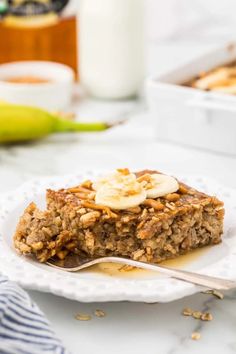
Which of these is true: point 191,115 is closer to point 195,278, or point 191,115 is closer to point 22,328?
point 195,278

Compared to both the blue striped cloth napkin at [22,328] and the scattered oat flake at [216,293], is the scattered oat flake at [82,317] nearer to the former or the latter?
the blue striped cloth napkin at [22,328]

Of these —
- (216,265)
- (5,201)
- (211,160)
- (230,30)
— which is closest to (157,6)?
(230,30)

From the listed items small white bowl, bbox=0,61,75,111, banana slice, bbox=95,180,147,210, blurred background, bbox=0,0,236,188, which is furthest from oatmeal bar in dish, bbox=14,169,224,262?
small white bowl, bbox=0,61,75,111

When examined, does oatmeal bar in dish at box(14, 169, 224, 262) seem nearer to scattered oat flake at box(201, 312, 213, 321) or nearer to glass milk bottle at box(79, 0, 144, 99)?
scattered oat flake at box(201, 312, 213, 321)

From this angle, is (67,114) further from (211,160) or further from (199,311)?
(199,311)

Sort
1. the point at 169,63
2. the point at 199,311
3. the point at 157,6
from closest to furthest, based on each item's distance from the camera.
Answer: the point at 199,311, the point at 169,63, the point at 157,6

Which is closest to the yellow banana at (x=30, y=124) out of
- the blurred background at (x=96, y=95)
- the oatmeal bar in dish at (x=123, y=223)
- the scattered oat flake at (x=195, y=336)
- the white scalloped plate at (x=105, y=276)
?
the blurred background at (x=96, y=95)
